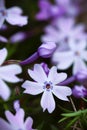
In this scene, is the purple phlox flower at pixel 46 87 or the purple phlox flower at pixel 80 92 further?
the purple phlox flower at pixel 80 92

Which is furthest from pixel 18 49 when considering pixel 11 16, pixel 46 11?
pixel 11 16

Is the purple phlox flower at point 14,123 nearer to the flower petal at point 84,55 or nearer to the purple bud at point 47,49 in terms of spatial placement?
the purple bud at point 47,49

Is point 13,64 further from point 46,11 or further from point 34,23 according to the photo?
point 34,23

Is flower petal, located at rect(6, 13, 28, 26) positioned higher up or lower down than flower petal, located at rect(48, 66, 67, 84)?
higher up

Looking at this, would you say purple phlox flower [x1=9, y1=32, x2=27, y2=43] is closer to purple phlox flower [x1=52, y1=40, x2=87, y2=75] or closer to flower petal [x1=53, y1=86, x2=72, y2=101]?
purple phlox flower [x1=52, y1=40, x2=87, y2=75]

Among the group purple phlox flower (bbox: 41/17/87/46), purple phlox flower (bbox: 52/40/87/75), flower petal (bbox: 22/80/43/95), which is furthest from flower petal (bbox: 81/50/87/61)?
flower petal (bbox: 22/80/43/95)

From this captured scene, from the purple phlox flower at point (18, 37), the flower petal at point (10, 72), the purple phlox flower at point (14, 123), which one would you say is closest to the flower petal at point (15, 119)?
the purple phlox flower at point (14, 123)
